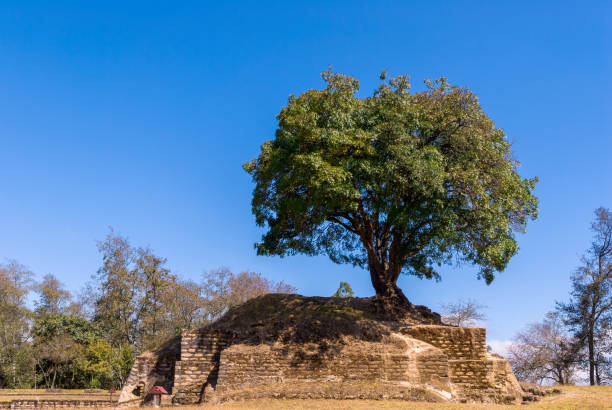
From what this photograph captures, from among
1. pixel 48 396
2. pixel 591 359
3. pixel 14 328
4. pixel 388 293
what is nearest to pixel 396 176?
Result: pixel 388 293

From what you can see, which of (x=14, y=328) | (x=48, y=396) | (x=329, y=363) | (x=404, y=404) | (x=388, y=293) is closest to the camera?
(x=404, y=404)

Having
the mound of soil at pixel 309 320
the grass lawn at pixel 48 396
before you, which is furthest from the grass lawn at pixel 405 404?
the grass lawn at pixel 48 396

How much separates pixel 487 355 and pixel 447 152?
7.91 meters

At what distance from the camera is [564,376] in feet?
87.6

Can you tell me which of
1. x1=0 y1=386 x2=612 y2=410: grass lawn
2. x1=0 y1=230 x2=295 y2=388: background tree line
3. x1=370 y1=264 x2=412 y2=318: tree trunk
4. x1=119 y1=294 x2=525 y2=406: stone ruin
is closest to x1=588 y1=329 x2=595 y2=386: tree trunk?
x1=0 y1=386 x2=612 y2=410: grass lawn

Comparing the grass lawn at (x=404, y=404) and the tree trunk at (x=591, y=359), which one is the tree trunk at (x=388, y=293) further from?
the tree trunk at (x=591, y=359)

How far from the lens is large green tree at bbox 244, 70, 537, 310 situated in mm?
18094

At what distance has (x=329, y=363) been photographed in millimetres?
16812

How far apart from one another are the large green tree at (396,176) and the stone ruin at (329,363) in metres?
3.13

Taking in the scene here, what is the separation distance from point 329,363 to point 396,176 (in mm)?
7042

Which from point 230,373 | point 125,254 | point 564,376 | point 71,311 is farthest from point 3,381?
point 564,376

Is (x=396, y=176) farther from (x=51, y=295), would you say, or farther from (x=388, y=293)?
(x=51, y=295)

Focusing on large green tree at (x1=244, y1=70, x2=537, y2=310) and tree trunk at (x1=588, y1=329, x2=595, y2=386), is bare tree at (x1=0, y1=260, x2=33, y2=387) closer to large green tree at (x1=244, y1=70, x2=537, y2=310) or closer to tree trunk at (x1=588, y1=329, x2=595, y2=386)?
large green tree at (x1=244, y1=70, x2=537, y2=310)

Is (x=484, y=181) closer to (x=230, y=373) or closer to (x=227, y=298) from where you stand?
(x=230, y=373)
